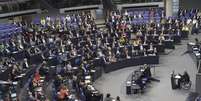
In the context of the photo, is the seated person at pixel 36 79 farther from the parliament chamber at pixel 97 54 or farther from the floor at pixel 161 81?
the floor at pixel 161 81

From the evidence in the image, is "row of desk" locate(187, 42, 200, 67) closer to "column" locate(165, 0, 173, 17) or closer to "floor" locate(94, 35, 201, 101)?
"floor" locate(94, 35, 201, 101)

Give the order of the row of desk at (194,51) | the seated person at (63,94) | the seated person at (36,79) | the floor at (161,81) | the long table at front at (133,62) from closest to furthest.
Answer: the seated person at (63,94), the seated person at (36,79), the floor at (161,81), the row of desk at (194,51), the long table at front at (133,62)

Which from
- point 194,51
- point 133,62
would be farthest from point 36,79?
point 194,51

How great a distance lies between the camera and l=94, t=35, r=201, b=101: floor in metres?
26.2

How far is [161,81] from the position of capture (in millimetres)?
28875

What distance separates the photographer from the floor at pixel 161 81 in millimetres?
26156

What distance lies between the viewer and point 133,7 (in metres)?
47.5

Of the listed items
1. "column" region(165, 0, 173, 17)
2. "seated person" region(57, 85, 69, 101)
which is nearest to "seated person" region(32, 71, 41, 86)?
"seated person" region(57, 85, 69, 101)

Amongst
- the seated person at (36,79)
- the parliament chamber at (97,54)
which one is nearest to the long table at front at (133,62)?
the parliament chamber at (97,54)

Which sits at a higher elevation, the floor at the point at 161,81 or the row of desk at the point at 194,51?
the row of desk at the point at 194,51

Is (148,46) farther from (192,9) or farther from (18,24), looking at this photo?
(192,9)

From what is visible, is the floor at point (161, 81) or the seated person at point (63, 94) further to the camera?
the floor at point (161, 81)

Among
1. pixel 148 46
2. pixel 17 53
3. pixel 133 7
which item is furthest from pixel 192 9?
pixel 17 53

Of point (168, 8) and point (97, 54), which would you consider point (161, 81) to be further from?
point (168, 8)
